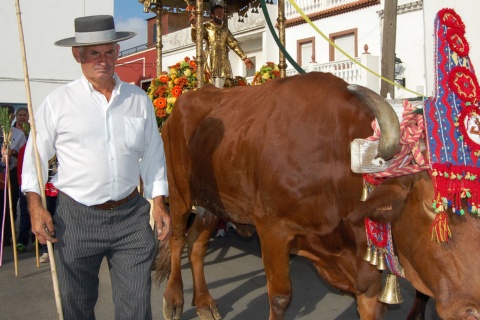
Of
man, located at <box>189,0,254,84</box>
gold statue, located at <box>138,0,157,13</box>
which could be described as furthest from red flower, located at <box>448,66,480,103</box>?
gold statue, located at <box>138,0,157,13</box>

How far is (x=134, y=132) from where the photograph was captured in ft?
9.48

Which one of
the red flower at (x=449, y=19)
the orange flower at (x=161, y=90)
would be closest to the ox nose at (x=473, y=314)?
the red flower at (x=449, y=19)

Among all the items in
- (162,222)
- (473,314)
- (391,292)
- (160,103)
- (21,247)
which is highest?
(160,103)

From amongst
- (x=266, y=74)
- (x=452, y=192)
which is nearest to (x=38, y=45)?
(x=266, y=74)

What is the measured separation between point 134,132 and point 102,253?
675 mm

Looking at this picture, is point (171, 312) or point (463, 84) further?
point (171, 312)

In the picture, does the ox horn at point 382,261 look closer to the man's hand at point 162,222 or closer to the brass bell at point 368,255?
the brass bell at point 368,255

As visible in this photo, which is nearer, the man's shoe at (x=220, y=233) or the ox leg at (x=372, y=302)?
the ox leg at (x=372, y=302)

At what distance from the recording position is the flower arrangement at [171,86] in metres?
6.08

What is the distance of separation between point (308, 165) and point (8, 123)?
14.3 feet

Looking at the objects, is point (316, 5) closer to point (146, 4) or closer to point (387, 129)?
point (146, 4)

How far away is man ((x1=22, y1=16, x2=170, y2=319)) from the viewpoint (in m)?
2.79

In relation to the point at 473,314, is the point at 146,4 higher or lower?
higher

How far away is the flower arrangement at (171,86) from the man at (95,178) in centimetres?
312
